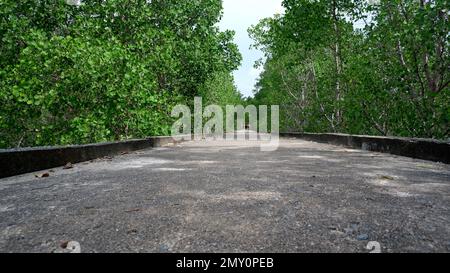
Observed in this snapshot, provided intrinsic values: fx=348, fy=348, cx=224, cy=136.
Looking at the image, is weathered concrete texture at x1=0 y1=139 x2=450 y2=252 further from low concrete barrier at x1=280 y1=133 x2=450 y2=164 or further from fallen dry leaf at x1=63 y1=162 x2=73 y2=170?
low concrete barrier at x1=280 y1=133 x2=450 y2=164

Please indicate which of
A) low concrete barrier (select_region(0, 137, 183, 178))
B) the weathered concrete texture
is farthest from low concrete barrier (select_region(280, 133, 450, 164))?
low concrete barrier (select_region(0, 137, 183, 178))

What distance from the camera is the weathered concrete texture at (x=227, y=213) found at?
2213 mm

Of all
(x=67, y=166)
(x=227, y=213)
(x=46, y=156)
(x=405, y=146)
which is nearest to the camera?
(x=227, y=213)

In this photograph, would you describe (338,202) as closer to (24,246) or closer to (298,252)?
(298,252)

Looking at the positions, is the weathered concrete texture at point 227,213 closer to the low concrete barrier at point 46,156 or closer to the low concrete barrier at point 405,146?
the low concrete barrier at point 46,156

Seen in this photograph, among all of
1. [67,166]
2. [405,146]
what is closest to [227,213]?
[67,166]

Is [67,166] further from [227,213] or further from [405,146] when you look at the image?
[405,146]

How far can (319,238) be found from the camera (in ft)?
7.53

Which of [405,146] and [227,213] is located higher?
[405,146]

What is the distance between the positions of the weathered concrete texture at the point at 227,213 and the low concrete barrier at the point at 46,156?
0.43m

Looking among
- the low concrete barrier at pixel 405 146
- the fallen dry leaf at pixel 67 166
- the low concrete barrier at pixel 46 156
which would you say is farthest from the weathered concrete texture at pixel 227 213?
the low concrete barrier at pixel 405 146

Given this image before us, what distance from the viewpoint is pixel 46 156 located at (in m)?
6.05

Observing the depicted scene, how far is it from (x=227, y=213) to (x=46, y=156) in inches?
174

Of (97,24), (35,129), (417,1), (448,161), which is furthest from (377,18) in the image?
(35,129)
